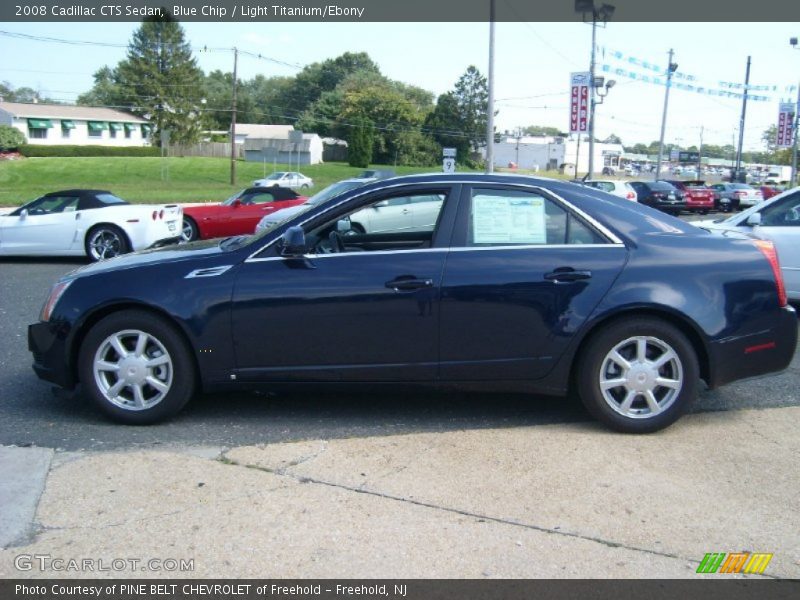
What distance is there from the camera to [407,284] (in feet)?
15.9

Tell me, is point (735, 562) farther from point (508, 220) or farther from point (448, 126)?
point (448, 126)

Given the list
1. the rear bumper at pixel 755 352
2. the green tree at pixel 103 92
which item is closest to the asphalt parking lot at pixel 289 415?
the rear bumper at pixel 755 352

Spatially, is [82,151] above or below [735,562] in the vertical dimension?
above

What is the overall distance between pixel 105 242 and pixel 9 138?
215 feet

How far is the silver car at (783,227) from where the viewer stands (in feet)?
28.8

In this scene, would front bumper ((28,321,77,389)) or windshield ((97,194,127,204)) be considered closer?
front bumper ((28,321,77,389))

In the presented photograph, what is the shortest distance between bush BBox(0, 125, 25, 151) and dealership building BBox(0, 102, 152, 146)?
244 inches

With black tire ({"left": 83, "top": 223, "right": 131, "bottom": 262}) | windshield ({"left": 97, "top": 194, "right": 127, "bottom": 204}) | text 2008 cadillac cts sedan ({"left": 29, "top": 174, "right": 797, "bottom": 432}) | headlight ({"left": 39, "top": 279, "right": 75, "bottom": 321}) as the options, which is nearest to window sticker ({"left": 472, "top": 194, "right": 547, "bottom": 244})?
text 2008 cadillac cts sedan ({"left": 29, "top": 174, "right": 797, "bottom": 432})

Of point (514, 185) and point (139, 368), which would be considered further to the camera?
point (514, 185)

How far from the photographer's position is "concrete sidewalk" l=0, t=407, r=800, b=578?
3424 millimetres

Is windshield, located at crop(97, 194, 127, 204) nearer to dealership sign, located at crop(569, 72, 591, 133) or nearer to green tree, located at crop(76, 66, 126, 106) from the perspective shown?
dealership sign, located at crop(569, 72, 591, 133)

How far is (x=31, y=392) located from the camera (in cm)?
584

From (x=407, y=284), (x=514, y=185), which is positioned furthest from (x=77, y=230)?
(x=514, y=185)
